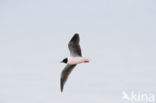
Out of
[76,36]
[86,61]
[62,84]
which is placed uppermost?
[76,36]

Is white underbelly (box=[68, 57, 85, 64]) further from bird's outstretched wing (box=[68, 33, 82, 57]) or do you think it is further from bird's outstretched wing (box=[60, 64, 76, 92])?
bird's outstretched wing (box=[60, 64, 76, 92])

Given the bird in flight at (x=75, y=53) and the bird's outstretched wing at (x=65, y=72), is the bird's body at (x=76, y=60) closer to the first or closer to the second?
the bird in flight at (x=75, y=53)

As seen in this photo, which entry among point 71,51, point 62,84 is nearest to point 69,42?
point 71,51

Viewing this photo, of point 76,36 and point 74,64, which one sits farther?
point 74,64

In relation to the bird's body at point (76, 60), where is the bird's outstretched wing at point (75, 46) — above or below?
above

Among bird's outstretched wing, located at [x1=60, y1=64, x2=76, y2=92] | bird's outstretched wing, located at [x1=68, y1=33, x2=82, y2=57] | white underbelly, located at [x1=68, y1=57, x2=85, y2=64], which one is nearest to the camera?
bird's outstretched wing, located at [x1=68, y1=33, x2=82, y2=57]

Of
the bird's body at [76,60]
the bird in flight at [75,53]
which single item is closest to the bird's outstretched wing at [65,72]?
the bird in flight at [75,53]

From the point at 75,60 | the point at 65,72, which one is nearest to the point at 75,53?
the point at 75,60

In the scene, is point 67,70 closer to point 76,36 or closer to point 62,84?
point 62,84

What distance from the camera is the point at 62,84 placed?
16891 mm

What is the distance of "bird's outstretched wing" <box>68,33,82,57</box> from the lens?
15.8 m

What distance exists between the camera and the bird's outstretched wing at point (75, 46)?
1583cm

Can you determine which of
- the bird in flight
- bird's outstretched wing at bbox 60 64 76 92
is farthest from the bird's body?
bird's outstretched wing at bbox 60 64 76 92

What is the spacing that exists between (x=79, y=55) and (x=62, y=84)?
1.59 metres
